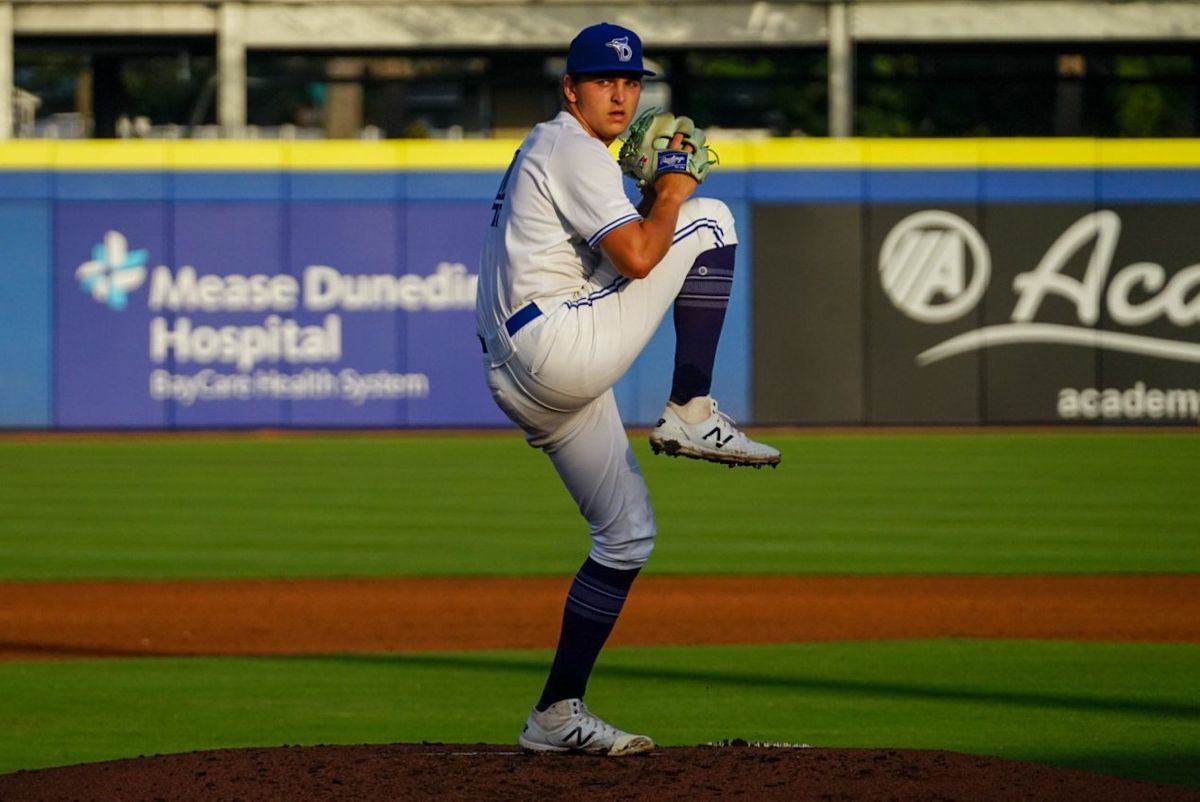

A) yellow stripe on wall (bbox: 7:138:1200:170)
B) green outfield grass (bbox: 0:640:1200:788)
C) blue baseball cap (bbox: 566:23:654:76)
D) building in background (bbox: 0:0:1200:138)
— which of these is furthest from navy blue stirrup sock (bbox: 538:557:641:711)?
building in background (bbox: 0:0:1200:138)

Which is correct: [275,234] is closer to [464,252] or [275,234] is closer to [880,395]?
[464,252]

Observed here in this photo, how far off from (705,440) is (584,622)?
2.01 feet

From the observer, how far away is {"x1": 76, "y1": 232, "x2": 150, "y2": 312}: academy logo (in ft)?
70.1

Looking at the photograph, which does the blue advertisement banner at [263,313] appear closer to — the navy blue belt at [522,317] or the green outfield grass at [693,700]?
the green outfield grass at [693,700]


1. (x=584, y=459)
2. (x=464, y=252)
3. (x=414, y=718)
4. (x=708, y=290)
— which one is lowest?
(x=414, y=718)

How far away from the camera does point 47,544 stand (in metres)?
12.7

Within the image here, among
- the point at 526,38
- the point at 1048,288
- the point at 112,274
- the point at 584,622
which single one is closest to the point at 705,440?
the point at 584,622

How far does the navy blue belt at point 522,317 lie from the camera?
14.7ft

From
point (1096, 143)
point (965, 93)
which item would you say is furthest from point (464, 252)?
point (965, 93)

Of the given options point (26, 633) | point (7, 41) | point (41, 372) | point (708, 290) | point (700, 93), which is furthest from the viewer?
point (700, 93)

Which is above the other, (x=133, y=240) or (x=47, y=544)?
(x=133, y=240)

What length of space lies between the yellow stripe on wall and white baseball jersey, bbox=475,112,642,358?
55.7 ft

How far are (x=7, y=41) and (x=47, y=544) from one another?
48.5ft

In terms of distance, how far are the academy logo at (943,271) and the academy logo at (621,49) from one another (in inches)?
684
